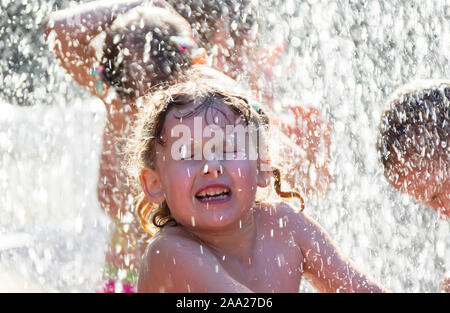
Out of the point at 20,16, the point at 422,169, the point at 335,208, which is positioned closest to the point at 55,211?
the point at 335,208

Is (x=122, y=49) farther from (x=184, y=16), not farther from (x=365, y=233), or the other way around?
(x=365, y=233)

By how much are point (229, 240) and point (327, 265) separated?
37 cm

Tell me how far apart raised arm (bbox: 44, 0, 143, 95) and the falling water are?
1.06 metres

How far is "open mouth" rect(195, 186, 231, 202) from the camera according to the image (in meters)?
2.23

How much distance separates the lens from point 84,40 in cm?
326

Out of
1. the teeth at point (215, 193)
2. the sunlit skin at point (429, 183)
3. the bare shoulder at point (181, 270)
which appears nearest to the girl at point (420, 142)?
the sunlit skin at point (429, 183)

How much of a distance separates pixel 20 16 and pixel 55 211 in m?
4.30

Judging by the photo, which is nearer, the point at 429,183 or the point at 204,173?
the point at 204,173

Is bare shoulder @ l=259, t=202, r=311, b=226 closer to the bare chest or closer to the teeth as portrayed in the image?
the bare chest

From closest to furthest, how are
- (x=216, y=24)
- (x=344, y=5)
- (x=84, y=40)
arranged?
(x=84, y=40) < (x=216, y=24) < (x=344, y=5)

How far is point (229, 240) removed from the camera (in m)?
2.34

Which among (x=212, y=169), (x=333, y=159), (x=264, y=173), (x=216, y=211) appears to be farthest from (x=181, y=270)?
(x=333, y=159)

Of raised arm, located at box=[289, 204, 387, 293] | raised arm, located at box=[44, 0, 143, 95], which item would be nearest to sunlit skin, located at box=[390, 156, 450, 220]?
raised arm, located at box=[289, 204, 387, 293]

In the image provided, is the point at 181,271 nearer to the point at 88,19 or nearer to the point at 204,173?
the point at 204,173
